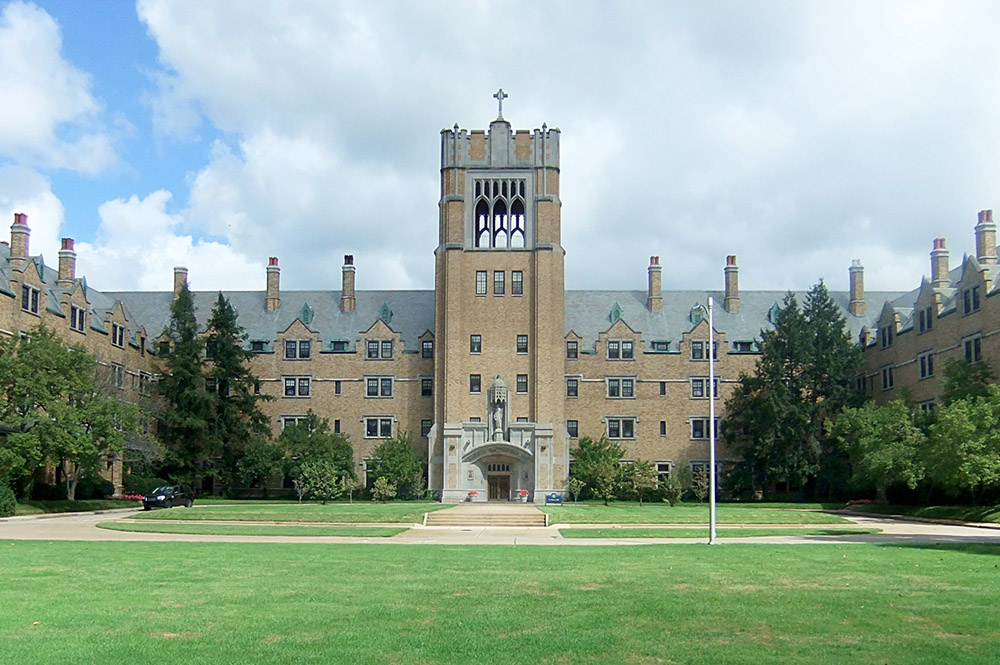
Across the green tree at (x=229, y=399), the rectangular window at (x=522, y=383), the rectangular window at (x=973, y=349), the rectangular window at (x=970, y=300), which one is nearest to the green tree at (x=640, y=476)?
the rectangular window at (x=522, y=383)

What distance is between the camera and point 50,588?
15523mm

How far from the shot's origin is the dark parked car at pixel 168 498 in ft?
169

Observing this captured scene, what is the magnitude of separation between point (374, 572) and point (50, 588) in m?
5.49

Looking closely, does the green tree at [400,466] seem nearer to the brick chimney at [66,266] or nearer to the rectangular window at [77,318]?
the rectangular window at [77,318]

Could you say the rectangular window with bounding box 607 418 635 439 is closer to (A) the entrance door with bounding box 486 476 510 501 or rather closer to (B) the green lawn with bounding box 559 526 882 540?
(A) the entrance door with bounding box 486 476 510 501

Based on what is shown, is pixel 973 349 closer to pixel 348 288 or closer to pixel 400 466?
pixel 400 466

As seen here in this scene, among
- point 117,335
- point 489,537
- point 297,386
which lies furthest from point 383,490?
point 489,537

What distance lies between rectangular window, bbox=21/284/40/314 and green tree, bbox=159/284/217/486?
444 inches

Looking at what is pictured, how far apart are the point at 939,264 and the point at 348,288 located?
42062mm

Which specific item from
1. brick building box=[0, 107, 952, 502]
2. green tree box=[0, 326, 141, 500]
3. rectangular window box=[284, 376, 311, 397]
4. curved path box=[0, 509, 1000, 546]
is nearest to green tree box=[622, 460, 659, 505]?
brick building box=[0, 107, 952, 502]

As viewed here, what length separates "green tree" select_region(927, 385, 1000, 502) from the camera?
39.8 meters

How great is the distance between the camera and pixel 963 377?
49188mm

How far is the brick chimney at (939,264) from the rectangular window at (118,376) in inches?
2008

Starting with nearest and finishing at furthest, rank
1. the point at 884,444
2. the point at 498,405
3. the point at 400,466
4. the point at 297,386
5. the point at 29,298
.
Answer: the point at 884,444
the point at 29,298
the point at 400,466
the point at 498,405
the point at 297,386
